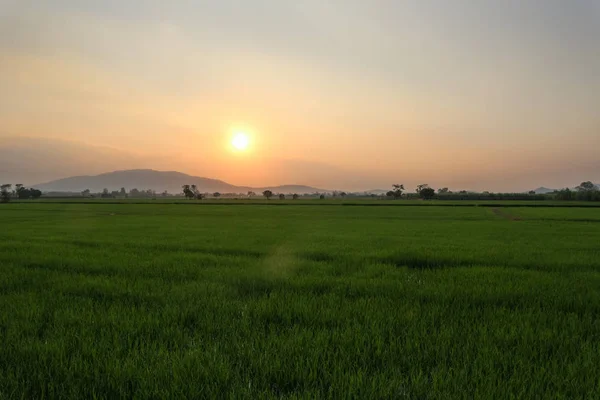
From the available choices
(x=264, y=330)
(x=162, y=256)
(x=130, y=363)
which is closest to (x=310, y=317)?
(x=264, y=330)

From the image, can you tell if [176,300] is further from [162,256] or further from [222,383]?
[162,256]

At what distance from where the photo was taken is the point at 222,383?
330cm

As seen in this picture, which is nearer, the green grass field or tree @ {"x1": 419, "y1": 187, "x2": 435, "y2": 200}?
the green grass field

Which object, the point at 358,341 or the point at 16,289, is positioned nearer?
the point at 358,341

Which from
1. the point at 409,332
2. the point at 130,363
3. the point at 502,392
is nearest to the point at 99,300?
the point at 130,363

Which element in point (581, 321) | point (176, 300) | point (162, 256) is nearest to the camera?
point (581, 321)

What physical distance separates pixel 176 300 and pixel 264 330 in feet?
7.84

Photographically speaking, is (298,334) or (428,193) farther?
(428,193)

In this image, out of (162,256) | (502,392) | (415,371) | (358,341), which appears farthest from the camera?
(162,256)

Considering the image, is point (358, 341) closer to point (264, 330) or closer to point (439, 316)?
point (264, 330)

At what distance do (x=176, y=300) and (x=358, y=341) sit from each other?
366cm

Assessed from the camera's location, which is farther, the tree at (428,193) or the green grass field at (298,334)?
the tree at (428,193)

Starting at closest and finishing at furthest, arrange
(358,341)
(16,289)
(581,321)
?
(358,341), (581,321), (16,289)

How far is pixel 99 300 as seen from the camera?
631 cm
